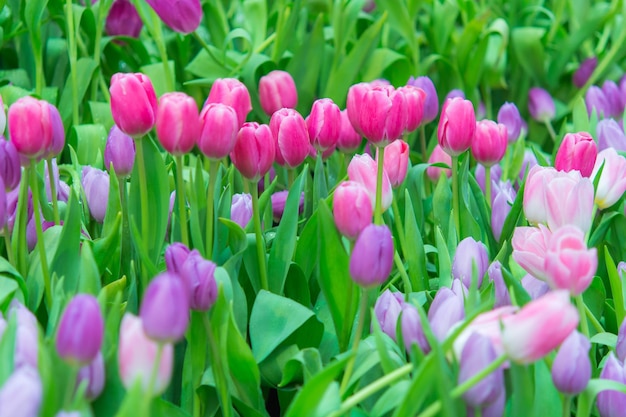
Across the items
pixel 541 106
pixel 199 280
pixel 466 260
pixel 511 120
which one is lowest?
pixel 541 106

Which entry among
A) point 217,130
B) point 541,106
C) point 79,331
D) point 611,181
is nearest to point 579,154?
point 611,181

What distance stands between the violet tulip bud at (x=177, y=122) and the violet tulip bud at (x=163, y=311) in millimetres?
234

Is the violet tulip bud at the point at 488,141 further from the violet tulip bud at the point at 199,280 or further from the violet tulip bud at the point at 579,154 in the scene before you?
the violet tulip bud at the point at 199,280

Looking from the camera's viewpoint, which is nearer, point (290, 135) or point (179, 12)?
point (290, 135)

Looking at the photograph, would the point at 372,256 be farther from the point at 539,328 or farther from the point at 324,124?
the point at 324,124

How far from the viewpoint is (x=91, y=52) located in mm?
1614

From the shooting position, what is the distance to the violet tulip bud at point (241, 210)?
0.98 metres

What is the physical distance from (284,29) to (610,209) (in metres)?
0.70

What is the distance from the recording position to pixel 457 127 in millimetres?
996

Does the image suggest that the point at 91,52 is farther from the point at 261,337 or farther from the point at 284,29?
the point at 261,337

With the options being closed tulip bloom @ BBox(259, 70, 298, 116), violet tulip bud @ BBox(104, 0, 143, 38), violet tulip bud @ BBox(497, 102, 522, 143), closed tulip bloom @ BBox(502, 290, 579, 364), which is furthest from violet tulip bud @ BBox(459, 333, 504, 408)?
violet tulip bud @ BBox(104, 0, 143, 38)

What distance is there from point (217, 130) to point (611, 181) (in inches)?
18.3

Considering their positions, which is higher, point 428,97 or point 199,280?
point 199,280

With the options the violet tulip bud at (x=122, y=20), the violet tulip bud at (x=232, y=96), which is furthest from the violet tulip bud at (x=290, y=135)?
the violet tulip bud at (x=122, y=20)
